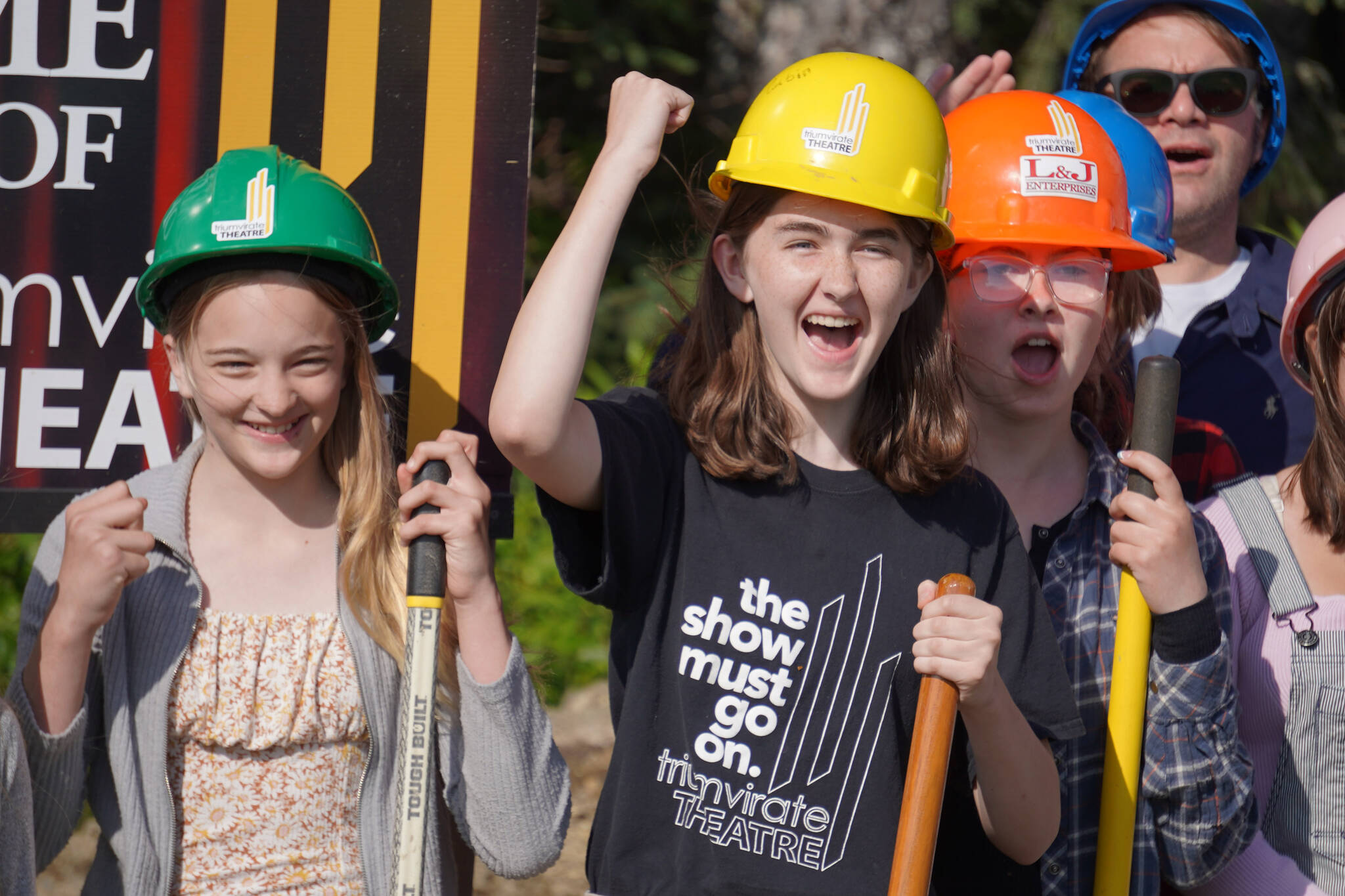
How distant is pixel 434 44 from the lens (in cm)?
350

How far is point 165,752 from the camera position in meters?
2.82

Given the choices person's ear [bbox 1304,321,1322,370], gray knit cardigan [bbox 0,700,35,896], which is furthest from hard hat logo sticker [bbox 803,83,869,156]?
gray knit cardigan [bbox 0,700,35,896]

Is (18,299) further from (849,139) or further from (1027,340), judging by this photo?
(1027,340)

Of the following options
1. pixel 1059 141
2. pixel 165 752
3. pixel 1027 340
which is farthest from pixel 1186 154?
pixel 165 752

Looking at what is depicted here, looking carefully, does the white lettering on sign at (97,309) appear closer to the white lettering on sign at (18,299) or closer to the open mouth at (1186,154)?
the white lettering on sign at (18,299)

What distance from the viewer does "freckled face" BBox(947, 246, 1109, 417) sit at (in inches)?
124

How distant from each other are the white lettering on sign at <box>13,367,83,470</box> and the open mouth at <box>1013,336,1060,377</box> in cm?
231

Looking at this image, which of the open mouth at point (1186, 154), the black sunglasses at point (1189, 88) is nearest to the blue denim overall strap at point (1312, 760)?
the open mouth at point (1186, 154)

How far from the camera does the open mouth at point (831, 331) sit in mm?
2727

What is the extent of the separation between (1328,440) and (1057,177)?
87cm

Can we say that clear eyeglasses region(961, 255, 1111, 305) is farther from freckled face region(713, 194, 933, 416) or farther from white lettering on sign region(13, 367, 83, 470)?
white lettering on sign region(13, 367, 83, 470)

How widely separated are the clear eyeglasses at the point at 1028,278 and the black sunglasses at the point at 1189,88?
4.66 ft

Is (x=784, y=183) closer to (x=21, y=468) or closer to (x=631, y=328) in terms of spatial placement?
(x=21, y=468)

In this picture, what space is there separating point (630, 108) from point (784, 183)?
1.09 feet
